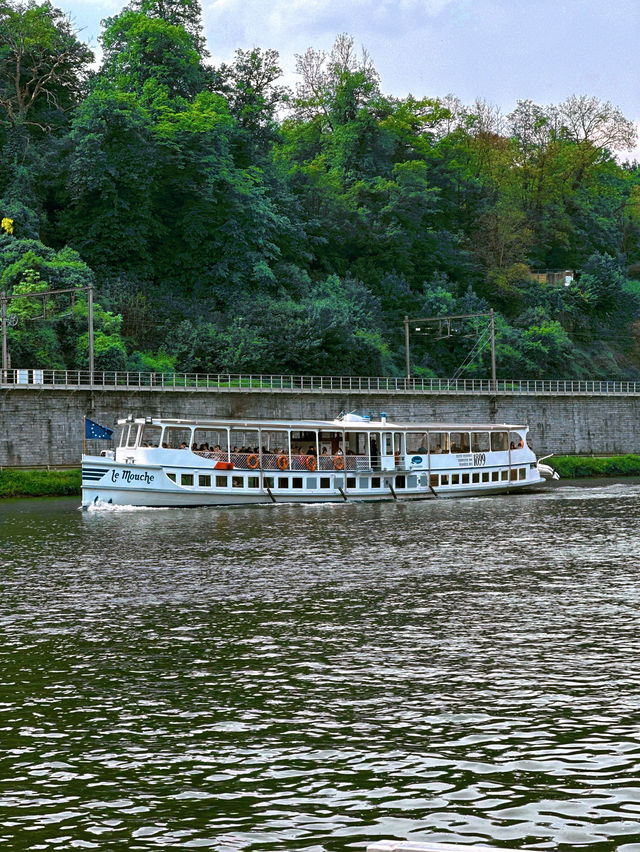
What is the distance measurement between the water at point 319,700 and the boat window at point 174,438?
67.7ft

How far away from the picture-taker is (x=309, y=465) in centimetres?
5888


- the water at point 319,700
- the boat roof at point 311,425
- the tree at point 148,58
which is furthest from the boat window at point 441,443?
the tree at point 148,58

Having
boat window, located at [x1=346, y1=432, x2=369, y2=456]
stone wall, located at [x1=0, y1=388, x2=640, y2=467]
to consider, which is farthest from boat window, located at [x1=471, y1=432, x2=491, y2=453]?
stone wall, located at [x1=0, y1=388, x2=640, y2=467]

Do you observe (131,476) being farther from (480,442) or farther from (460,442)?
(480,442)

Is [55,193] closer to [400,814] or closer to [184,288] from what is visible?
[184,288]

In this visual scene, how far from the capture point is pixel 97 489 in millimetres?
53938

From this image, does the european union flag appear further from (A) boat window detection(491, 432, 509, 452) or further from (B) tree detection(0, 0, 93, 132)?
(B) tree detection(0, 0, 93, 132)

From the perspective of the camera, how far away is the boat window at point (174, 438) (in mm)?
55906

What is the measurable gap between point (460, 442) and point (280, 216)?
50.0m

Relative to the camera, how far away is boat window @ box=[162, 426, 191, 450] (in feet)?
183

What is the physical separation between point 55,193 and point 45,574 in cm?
7332

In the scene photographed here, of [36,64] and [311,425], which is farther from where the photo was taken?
[36,64]

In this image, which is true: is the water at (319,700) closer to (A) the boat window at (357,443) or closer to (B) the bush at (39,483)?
(A) the boat window at (357,443)

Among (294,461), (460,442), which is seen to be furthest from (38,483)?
(460,442)
